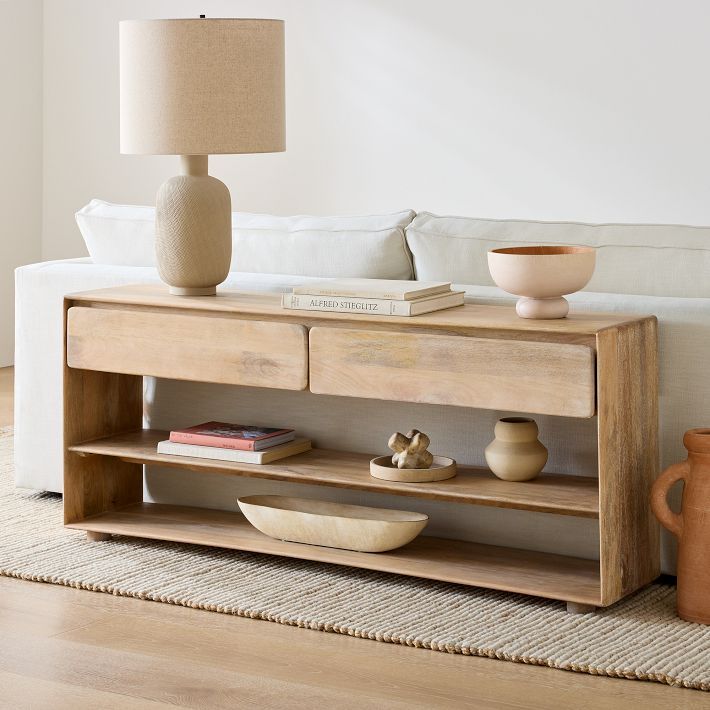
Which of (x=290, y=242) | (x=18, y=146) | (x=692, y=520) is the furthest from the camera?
(x=18, y=146)

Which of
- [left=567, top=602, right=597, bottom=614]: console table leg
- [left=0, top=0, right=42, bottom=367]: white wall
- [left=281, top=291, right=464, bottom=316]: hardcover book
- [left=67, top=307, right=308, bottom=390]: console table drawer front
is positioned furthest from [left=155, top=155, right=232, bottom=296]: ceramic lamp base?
[left=0, top=0, right=42, bottom=367]: white wall

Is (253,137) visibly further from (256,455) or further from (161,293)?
(256,455)

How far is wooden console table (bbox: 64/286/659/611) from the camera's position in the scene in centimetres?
252

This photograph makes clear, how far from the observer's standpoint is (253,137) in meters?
2.88

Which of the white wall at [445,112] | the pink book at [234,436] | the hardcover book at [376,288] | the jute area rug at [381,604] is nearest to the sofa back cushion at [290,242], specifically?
the hardcover book at [376,288]

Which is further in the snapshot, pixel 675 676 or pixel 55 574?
pixel 55 574

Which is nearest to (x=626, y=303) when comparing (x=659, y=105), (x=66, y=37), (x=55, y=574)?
(x=55, y=574)

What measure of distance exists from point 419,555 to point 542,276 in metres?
0.71

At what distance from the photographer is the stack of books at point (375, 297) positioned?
2.66 meters

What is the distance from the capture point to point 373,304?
269 centimetres

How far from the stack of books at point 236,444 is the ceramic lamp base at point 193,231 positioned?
0.34 meters

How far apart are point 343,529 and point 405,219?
753mm

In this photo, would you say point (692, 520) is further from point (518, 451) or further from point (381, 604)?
point (381, 604)

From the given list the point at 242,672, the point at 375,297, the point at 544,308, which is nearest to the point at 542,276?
the point at 544,308
